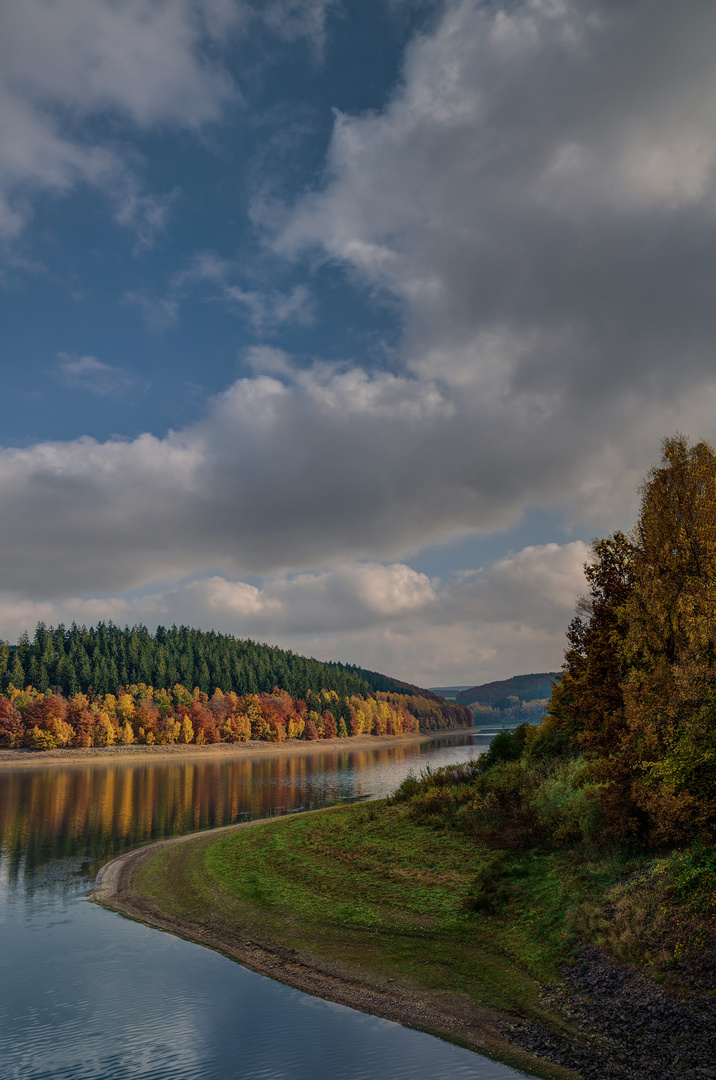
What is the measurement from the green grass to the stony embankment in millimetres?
677

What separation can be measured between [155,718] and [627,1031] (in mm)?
148186

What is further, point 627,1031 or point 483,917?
point 483,917

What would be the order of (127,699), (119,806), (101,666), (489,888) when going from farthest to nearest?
(101,666)
(127,699)
(119,806)
(489,888)

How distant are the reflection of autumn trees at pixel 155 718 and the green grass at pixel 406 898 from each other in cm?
11357

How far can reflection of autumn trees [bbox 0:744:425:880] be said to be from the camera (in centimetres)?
3516

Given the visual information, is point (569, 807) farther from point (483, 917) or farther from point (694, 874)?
point (694, 874)

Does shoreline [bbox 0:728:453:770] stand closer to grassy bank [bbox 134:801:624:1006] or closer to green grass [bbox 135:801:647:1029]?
grassy bank [bbox 134:801:624:1006]

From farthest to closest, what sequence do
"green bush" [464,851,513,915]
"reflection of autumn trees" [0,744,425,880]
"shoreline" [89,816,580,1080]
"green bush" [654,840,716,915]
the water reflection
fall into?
"reflection of autumn trees" [0,744,425,880] → the water reflection → "green bush" [464,851,513,915] → "green bush" [654,840,716,915] → "shoreline" [89,816,580,1080]

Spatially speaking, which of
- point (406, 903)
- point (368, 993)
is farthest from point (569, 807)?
point (368, 993)

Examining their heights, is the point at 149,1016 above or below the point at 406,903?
below

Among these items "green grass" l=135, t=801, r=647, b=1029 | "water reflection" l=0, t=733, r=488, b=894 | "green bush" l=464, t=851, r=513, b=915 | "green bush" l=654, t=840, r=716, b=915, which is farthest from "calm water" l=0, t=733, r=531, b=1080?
"green bush" l=464, t=851, r=513, b=915

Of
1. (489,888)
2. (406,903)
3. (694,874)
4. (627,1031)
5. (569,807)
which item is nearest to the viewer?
(627,1031)

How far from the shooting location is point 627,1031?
1212 cm

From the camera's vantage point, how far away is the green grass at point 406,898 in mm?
15961
